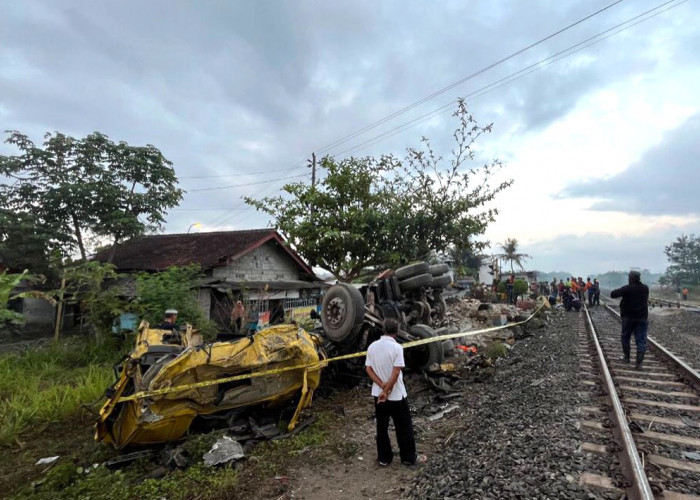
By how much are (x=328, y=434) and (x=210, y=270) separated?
9631mm

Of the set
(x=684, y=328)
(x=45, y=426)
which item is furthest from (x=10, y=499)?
(x=684, y=328)

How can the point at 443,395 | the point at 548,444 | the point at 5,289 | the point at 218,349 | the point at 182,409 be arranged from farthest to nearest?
the point at 5,289 < the point at 443,395 < the point at 218,349 < the point at 182,409 < the point at 548,444

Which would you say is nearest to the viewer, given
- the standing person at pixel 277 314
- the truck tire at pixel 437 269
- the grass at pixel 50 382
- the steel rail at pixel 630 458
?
the steel rail at pixel 630 458

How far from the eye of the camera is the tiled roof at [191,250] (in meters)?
13.8

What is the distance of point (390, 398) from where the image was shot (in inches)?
146

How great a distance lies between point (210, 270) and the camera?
13180 millimetres

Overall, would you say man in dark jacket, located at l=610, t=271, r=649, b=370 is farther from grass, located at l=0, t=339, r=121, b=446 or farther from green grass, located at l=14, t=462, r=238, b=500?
grass, located at l=0, t=339, r=121, b=446

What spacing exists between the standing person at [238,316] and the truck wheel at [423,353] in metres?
6.05

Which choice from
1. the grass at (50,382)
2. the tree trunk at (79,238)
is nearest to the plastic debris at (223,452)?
the grass at (50,382)

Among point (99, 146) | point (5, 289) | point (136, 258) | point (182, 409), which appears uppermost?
point (99, 146)

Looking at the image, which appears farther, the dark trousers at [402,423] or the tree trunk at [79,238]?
the tree trunk at [79,238]

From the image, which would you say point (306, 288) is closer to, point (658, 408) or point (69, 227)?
point (69, 227)

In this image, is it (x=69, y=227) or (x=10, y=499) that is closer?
(x=10, y=499)

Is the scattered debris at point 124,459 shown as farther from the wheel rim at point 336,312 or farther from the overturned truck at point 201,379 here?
the wheel rim at point 336,312
